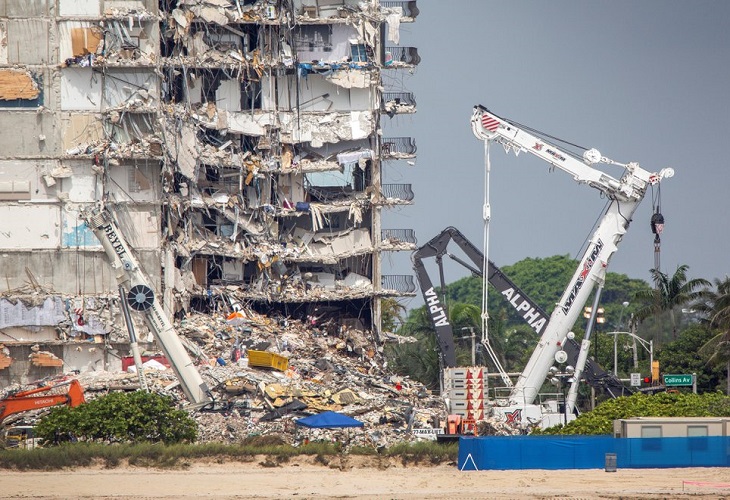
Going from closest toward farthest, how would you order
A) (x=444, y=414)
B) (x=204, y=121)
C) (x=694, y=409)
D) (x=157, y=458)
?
(x=157, y=458) → (x=694, y=409) → (x=444, y=414) → (x=204, y=121)

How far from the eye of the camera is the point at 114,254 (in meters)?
67.6

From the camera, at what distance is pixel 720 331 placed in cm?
8394

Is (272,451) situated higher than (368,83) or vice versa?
(368,83)

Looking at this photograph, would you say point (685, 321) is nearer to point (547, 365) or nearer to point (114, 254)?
point (547, 365)

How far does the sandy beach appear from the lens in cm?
5381

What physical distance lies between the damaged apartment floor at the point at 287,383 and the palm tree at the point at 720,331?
13115 millimetres

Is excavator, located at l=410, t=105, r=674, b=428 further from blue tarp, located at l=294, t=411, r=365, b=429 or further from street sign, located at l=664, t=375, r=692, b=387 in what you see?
blue tarp, located at l=294, t=411, r=365, b=429

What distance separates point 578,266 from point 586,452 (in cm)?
1724

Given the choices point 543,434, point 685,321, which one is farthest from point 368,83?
point 543,434

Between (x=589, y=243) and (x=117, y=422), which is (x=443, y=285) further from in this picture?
(x=117, y=422)

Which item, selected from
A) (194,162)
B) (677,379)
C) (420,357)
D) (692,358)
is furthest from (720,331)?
(194,162)

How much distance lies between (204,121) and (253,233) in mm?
5944

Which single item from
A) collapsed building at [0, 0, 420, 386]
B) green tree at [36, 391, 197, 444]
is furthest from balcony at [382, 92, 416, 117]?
green tree at [36, 391, 197, 444]

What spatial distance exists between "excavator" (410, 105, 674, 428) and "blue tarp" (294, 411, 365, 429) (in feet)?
26.2
